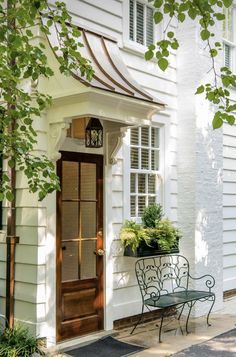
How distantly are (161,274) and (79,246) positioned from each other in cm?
161

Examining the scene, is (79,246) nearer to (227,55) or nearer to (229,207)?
(229,207)

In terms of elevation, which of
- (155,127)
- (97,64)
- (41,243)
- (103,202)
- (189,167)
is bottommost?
(41,243)

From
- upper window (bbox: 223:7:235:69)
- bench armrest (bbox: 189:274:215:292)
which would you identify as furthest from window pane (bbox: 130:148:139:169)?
upper window (bbox: 223:7:235:69)

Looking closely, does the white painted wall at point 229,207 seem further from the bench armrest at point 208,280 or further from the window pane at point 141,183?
the window pane at point 141,183

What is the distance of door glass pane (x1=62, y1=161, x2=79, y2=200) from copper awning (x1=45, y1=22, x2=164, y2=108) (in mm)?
1123

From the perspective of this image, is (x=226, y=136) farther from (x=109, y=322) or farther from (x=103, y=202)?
(x=109, y=322)

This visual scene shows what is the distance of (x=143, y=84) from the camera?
6539 mm

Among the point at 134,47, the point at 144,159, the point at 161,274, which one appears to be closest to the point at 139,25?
the point at 134,47

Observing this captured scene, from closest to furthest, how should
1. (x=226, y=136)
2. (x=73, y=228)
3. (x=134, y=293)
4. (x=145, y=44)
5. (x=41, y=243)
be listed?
(x=41, y=243)
(x=73, y=228)
(x=134, y=293)
(x=145, y=44)
(x=226, y=136)

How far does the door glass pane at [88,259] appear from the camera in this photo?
5672 mm

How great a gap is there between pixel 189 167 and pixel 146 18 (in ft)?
7.46

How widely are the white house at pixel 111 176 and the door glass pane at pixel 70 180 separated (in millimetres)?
12

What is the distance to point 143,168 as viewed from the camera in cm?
664

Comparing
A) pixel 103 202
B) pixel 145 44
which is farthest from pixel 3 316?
pixel 145 44
